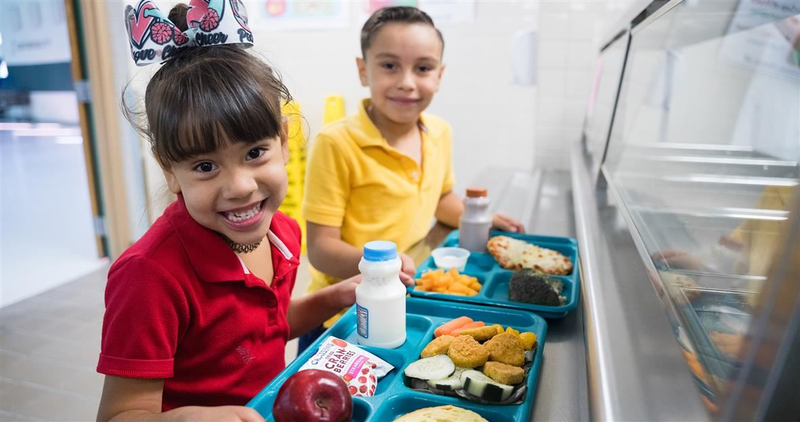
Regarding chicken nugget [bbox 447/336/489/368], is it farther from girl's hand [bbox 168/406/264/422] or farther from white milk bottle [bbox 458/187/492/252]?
white milk bottle [bbox 458/187/492/252]

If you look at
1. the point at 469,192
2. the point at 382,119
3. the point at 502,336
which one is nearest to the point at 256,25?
the point at 382,119

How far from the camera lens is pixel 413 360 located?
0.89 m

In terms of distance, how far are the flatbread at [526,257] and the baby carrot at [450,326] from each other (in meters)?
0.40

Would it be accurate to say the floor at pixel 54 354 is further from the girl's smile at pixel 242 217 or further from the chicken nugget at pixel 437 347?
the chicken nugget at pixel 437 347

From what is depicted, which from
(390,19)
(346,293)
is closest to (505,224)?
(346,293)

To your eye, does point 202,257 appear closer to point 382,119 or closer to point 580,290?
point 580,290

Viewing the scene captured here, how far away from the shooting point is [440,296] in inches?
46.0

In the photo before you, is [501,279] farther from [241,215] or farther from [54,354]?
[54,354]

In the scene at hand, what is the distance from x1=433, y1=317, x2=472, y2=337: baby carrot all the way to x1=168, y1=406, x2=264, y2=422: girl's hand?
1.22 feet

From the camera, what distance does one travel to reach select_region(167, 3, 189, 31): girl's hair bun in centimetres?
102

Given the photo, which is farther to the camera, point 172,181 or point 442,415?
point 172,181

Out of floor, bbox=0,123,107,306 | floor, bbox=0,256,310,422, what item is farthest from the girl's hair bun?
floor, bbox=0,123,107,306

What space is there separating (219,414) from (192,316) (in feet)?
0.96

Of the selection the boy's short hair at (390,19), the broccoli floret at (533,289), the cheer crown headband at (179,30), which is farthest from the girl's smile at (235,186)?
the boy's short hair at (390,19)
